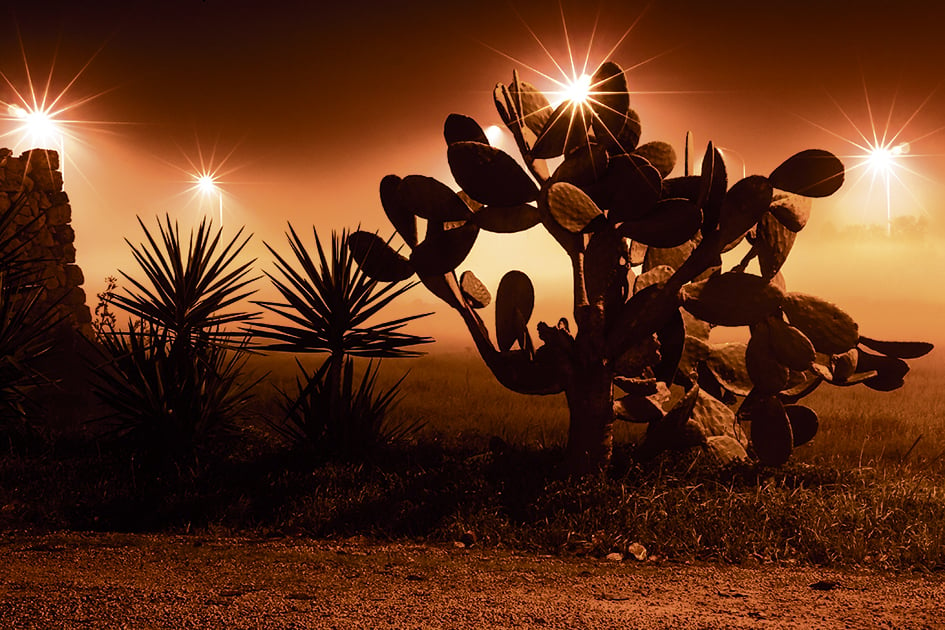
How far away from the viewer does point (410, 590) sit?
3902mm

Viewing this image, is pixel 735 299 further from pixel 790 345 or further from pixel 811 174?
pixel 811 174

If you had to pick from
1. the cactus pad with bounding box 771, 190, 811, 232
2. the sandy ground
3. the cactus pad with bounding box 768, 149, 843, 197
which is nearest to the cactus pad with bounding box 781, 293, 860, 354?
the cactus pad with bounding box 771, 190, 811, 232

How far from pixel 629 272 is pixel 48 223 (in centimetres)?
727

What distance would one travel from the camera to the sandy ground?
346 centimetres

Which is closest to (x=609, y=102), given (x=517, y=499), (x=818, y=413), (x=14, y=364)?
(x=517, y=499)

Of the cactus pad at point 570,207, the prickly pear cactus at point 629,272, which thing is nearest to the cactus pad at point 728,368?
the prickly pear cactus at point 629,272

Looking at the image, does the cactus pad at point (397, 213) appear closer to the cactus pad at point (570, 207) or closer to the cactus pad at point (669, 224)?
the cactus pad at point (570, 207)

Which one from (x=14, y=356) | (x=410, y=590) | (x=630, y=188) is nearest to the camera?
(x=410, y=590)

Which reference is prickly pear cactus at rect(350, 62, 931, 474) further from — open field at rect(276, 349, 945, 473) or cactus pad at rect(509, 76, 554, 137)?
open field at rect(276, 349, 945, 473)

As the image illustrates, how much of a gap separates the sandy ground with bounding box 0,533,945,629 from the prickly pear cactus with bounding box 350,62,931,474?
1.85 m

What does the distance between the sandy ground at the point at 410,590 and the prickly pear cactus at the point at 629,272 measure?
6.08 feet

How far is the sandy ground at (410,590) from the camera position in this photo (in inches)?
136

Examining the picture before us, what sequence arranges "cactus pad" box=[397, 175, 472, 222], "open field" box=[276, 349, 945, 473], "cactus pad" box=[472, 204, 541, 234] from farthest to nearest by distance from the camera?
"open field" box=[276, 349, 945, 473], "cactus pad" box=[472, 204, 541, 234], "cactus pad" box=[397, 175, 472, 222]

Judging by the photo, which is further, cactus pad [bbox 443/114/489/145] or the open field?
the open field
